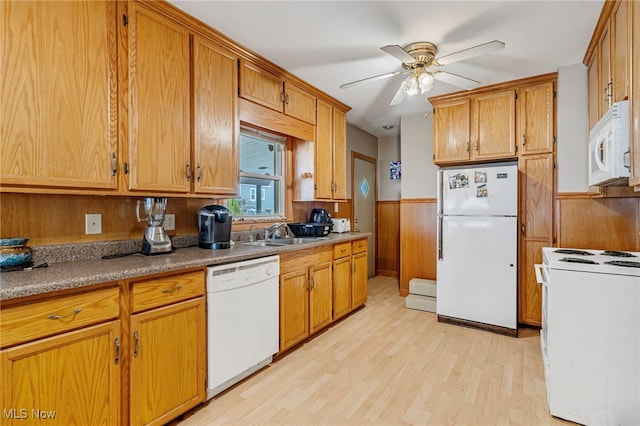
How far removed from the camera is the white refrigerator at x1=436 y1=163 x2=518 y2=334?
3039mm

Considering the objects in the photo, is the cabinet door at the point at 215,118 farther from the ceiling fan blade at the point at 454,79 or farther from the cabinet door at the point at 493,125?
the cabinet door at the point at 493,125

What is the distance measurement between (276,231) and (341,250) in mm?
713

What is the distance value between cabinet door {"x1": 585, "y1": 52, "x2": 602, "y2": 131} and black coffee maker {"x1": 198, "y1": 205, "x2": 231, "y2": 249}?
2.92m

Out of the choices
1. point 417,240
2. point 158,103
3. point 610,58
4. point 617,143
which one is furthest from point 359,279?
point 610,58

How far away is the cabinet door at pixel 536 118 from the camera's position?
310 cm

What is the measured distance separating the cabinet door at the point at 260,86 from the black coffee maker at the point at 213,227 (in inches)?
38.6

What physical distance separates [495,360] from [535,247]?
1.30 m

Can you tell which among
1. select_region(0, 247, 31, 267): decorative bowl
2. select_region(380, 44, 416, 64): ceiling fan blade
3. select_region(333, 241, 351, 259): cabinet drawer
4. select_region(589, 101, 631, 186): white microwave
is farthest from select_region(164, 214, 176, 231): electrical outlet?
select_region(589, 101, 631, 186): white microwave

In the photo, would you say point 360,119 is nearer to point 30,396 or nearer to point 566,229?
point 566,229

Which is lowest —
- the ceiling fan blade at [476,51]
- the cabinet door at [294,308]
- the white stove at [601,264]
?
the cabinet door at [294,308]

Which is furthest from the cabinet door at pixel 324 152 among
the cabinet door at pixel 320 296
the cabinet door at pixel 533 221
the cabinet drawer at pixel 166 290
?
the cabinet door at pixel 533 221

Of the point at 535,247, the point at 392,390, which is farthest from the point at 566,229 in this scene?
the point at 392,390

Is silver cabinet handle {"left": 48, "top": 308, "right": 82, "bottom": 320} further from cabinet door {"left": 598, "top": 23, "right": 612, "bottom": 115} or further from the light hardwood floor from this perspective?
cabinet door {"left": 598, "top": 23, "right": 612, "bottom": 115}

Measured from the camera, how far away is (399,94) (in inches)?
107
